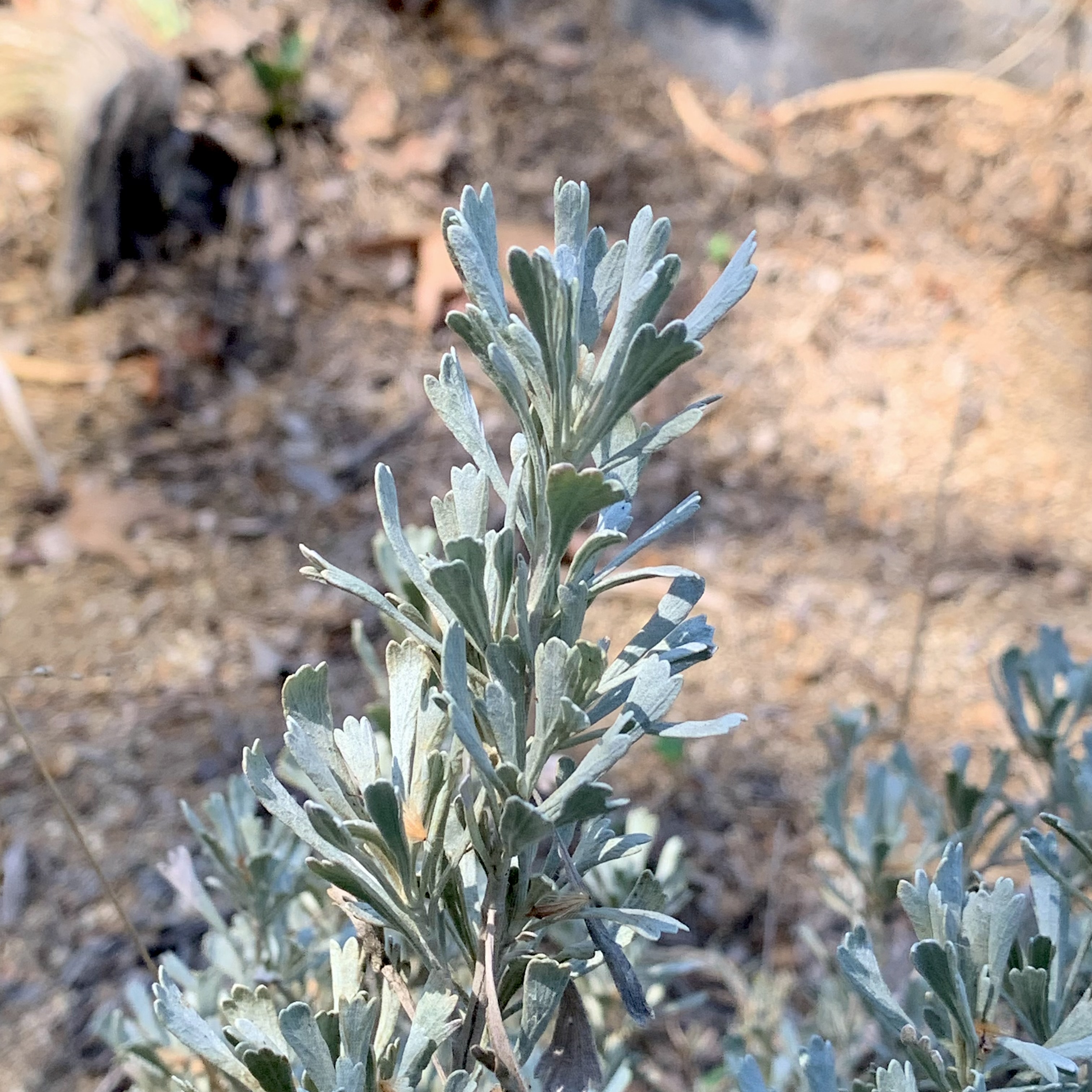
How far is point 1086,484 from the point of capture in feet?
9.62

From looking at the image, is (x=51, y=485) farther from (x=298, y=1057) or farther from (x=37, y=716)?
(x=298, y=1057)

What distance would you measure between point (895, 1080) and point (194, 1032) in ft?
1.31

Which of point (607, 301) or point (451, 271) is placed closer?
point (607, 301)

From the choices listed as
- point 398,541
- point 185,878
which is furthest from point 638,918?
point 185,878

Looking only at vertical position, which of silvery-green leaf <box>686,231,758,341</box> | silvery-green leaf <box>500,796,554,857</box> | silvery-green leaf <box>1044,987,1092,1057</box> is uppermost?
silvery-green leaf <box>686,231,758,341</box>

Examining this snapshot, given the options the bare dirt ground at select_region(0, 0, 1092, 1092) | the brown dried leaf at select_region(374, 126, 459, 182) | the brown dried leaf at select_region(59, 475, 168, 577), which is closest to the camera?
the bare dirt ground at select_region(0, 0, 1092, 1092)

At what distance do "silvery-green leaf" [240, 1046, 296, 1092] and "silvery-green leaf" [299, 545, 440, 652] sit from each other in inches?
8.6

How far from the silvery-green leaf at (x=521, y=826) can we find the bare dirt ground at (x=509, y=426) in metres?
1.26

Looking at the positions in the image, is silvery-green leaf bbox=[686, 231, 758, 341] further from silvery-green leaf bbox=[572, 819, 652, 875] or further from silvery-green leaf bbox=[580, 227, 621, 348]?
silvery-green leaf bbox=[572, 819, 652, 875]

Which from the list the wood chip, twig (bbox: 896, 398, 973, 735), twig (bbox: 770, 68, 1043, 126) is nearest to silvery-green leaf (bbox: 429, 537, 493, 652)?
twig (bbox: 896, 398, 973, 735)

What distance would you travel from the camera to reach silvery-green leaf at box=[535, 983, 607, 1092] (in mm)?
553

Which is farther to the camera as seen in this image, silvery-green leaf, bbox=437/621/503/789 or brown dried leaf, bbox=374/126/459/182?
brown dried leaf, bbox=374/126/459/182

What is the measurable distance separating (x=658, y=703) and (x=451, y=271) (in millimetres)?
2782

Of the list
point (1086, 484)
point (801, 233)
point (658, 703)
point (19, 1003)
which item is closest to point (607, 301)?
point (658, 703)
